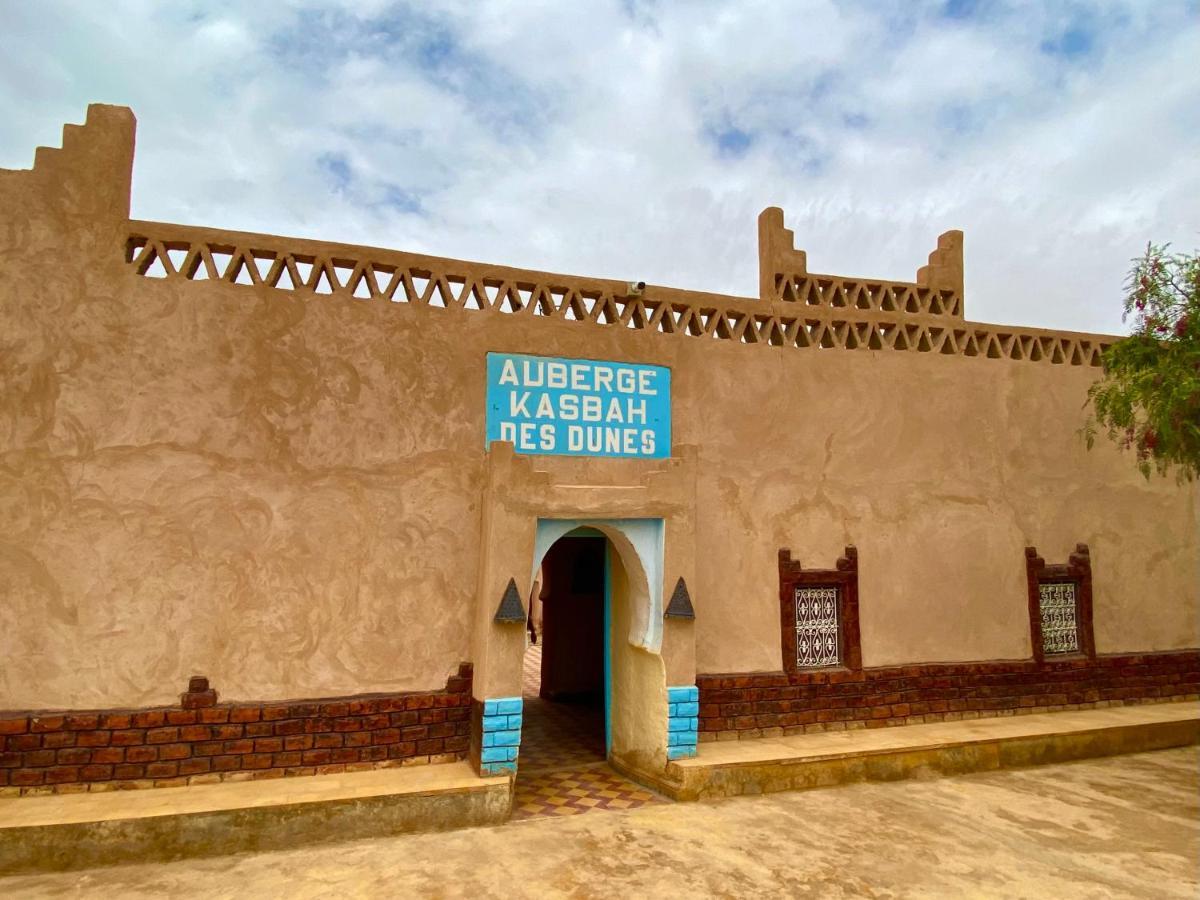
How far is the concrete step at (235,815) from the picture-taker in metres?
5.12

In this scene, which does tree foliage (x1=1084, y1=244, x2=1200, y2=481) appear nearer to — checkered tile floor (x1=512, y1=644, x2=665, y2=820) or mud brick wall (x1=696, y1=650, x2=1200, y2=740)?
mud brick wall (x1=696, y1=650, x2=1200, y2=740)

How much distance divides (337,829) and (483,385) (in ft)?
12.3

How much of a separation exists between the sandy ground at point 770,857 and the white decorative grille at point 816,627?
1.48m

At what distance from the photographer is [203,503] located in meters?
6.25

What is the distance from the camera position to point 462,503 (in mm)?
6945

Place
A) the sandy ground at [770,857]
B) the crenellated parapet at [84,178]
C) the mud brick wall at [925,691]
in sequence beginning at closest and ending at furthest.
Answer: the sandy ground at [770,857] < the crenellated parapet at [84,178] < the mud brick wall at [925,691]

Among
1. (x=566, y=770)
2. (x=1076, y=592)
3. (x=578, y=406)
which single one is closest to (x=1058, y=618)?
(x=1076, y=592)

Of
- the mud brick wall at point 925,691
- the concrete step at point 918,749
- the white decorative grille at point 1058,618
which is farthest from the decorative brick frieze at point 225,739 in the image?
the white decorative grille at point 1058,618

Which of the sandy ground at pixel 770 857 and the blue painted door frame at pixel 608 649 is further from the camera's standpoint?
the blue painted door frame at pixel 608 649

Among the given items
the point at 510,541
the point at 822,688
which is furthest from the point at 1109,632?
the point at 510,541

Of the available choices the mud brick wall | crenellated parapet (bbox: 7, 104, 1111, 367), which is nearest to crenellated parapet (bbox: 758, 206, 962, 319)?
crenellated parapet (bbox: 7, 104, 1111, 367)

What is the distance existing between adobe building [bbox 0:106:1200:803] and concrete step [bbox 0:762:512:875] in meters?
0.26

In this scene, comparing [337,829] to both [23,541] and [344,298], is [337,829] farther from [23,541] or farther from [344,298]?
[344,298]

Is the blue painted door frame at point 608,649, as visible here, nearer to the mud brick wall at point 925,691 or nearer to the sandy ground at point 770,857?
the mud brick wall at point 925,691
